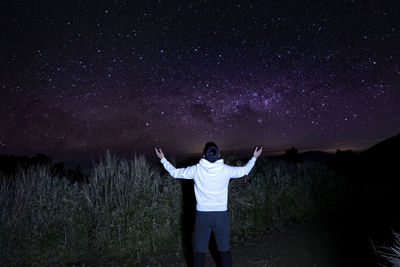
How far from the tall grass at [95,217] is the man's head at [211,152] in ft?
12.2

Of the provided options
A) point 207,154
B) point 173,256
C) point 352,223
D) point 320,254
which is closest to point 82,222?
point 173,256

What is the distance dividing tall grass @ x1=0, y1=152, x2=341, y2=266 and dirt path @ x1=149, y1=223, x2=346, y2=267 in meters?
0.77

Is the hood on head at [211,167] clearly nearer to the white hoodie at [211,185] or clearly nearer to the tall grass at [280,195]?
the white hoodie at [211,185]

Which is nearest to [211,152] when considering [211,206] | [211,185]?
[211,185]

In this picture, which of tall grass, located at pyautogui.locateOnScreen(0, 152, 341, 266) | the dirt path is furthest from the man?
tall grass, located at pyautogui.locateOnScreen(0, 152, 341, 266)

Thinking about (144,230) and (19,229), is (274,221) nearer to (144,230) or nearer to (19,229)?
(144,230)

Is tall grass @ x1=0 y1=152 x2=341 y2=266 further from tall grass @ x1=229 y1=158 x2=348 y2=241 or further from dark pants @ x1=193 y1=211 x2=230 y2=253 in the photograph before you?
dark pants @ x1=193 y1=211 x2=230 y2=253

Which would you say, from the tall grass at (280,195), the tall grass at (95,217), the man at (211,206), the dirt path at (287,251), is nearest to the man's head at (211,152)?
the man at (211,206)

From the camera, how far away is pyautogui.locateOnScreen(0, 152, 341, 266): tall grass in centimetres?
684

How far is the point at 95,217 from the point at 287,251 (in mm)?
5146

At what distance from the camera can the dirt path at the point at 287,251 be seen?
7035 mm

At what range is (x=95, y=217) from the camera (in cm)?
770

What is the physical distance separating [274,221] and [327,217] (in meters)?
2.91

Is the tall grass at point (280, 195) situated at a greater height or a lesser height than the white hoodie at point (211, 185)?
lesser
